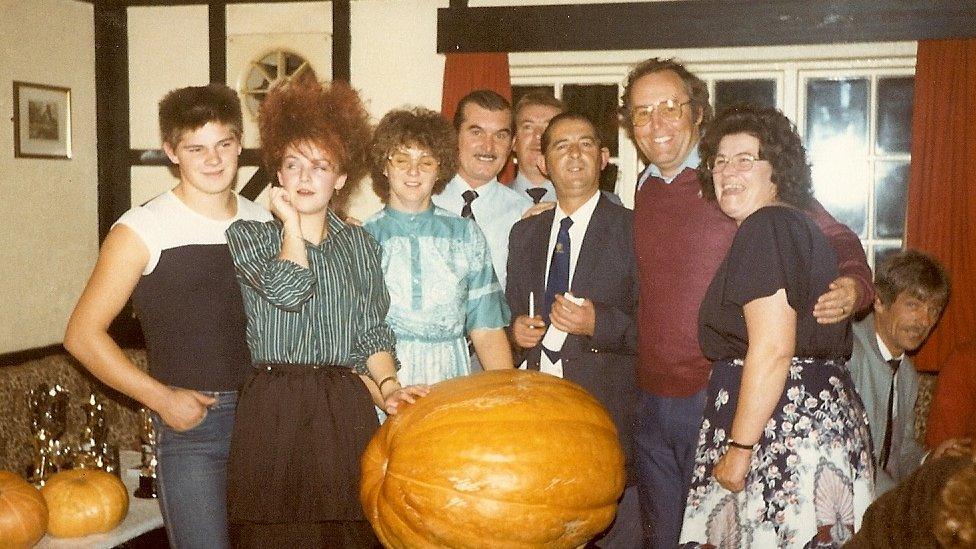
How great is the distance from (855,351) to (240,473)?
2601 millimetres

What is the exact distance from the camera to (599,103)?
561 cm

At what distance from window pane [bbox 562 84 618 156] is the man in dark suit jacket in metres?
2.44

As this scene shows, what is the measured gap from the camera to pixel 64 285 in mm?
6211

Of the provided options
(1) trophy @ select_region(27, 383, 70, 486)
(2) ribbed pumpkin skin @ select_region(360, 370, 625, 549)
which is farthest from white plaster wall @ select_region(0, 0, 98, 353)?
(2) ribbed pumpkin skin @ select_region(360, 370, 625, 549)

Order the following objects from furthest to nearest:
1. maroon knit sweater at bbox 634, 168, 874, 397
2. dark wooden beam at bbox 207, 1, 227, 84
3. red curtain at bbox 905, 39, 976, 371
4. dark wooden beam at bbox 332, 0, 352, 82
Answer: dark wooden beam at bbox 207, 1, 227, 84
dark wooden beam at bbox 332, 0, 352, 82
red curtain at bbox 905, 39, 976, 371
maroon knit sweater at bbox 634, 168, 874, 397

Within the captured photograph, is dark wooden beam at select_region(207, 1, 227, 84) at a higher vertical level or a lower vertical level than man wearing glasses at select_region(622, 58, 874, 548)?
higher

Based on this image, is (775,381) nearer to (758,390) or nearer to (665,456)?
(758,390)

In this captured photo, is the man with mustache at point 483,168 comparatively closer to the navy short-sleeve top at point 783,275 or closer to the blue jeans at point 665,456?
the blue jeans at point 665,456

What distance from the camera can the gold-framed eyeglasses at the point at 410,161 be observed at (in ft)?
9.47

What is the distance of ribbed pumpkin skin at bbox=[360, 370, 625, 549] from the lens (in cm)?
196

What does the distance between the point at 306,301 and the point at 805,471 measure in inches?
55.1

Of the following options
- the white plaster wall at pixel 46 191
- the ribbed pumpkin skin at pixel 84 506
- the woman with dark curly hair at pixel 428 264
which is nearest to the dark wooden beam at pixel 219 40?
the white plaster wall at pixel 46 191

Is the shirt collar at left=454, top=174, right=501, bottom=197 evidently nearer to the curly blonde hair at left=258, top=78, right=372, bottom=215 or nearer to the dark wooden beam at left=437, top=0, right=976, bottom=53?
the curly blonde hair at left=258, top=78, right=372, bottom=215

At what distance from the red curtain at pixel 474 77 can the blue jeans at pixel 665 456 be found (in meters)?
2.56
